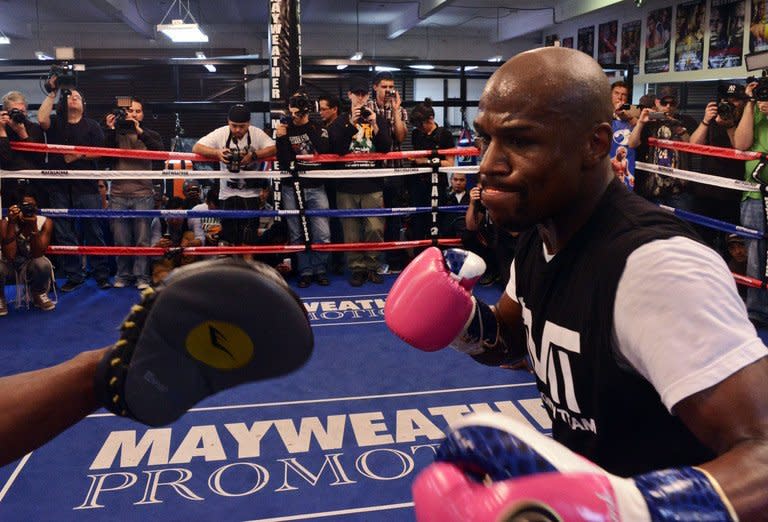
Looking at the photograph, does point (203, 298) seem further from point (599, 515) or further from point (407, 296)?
point (599, 515)

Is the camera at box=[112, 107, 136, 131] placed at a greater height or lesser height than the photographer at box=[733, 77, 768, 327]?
greater

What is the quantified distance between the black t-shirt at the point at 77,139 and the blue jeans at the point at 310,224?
1.41m

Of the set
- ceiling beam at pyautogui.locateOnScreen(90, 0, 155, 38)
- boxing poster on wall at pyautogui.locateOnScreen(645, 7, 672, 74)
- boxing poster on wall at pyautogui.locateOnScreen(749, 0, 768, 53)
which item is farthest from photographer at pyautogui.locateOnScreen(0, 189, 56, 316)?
boxing poster on wall at pyautogui.locateOnScreen(645, 7, 672, 74)

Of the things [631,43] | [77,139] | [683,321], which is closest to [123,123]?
[77,139]

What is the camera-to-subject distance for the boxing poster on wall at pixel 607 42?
1153cm

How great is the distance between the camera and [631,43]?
11.0 meters

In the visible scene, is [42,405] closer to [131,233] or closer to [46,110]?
[131,233]

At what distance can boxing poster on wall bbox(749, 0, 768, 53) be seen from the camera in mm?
7836

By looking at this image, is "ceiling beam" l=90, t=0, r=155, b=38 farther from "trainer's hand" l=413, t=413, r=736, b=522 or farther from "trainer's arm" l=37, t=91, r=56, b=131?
"trainer's hand" l=413, t=413, r=736, b=522

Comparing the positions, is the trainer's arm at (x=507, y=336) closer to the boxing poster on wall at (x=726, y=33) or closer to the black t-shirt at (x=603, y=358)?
the black t-shirt at (x=603, y=358)

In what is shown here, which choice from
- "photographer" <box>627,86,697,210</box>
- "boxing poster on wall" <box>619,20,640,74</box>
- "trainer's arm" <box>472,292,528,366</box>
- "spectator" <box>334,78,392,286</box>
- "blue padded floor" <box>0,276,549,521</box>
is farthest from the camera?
"boxing poster on wall" <box>619,20,640,74</box>

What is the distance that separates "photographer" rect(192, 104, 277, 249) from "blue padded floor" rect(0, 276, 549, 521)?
61.5 inches

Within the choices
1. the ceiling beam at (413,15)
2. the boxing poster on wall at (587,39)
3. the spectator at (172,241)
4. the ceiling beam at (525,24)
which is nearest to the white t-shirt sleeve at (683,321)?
the spectator at (172,241)

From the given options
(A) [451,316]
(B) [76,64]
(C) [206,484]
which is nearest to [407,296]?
(A) [451,316]
